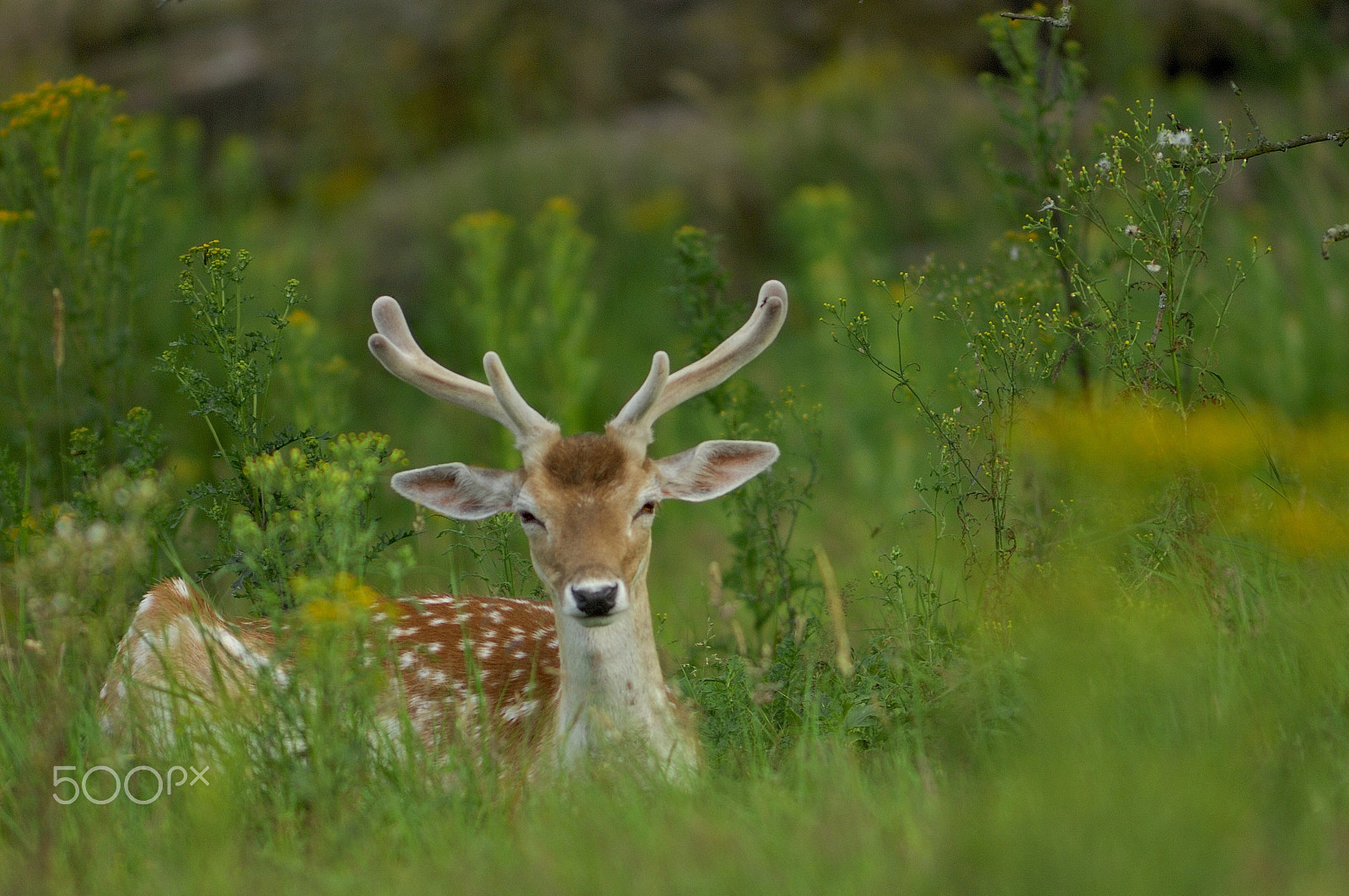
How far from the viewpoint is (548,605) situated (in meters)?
4.76

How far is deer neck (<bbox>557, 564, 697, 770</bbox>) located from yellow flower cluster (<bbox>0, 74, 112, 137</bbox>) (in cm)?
273

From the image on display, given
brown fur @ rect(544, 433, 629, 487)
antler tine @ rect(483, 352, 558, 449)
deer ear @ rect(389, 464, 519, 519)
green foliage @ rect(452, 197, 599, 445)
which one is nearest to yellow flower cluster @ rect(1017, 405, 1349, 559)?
brown fur @ rect(544, 433, 629, 487)

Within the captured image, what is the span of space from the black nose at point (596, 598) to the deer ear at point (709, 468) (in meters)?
0.69

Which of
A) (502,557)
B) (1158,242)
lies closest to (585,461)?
(502,557)

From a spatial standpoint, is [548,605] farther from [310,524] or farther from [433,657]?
[310,524]

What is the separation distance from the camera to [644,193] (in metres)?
11.0

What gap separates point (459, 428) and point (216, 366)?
1.84 meters

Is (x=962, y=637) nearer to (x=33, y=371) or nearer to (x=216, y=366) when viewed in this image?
(x=33, y=371)

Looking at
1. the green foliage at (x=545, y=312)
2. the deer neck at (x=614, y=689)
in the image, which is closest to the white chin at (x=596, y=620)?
the deer neck at (x=614, y=689)

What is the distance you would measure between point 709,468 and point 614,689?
0.76 m

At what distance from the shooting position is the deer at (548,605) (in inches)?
149

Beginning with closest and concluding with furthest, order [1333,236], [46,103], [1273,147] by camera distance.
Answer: [1333,236] → [1273,147] → [46,103]

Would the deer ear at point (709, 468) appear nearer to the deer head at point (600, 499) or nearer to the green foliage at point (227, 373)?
the deer head at point (600, 499)

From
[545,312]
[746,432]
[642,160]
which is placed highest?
[642,160]
